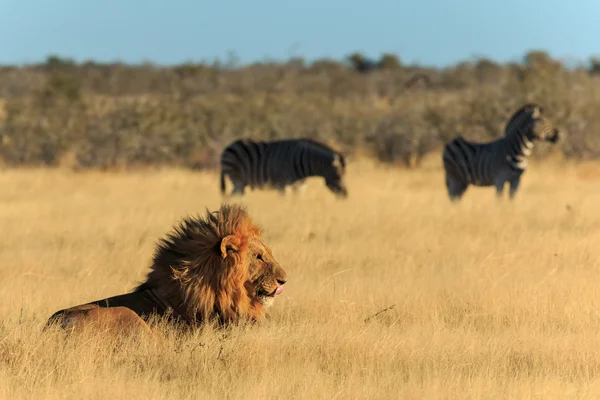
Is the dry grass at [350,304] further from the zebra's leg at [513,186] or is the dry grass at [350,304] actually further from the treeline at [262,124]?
the treeline at [262,124]

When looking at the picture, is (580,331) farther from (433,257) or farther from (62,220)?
(62,220)

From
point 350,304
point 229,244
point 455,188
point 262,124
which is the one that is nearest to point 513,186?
point 455,188

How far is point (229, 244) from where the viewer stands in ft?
18.1

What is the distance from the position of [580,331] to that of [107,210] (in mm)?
8171

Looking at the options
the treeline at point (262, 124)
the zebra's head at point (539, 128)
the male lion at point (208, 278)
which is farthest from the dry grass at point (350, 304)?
the treeline at point (262, 124)

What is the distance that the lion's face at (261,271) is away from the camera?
222 inches

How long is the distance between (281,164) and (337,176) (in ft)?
3.91

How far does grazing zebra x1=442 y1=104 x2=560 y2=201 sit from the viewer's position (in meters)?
14.4

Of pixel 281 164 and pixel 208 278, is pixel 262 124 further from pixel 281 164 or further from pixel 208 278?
pixel 208 278

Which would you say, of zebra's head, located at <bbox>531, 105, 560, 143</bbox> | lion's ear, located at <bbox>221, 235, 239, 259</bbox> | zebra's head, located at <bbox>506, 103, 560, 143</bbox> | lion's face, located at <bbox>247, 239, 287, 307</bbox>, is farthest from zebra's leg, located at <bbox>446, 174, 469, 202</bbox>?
lion's ear, located at <bbox>221, 235, 239, 259</bbox>

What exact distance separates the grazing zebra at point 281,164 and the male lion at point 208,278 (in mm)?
9162

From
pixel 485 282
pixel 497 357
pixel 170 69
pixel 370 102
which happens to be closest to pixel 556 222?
pixel 485 282

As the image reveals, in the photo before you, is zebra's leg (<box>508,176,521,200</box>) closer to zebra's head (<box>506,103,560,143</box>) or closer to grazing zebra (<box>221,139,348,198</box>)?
zebra's head (<box>506,103,560,143</box>)

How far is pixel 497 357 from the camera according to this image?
5.43 meters
